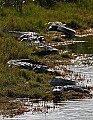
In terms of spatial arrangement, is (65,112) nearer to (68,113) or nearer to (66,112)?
(66,112)

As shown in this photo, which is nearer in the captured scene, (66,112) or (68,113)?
(68,113)

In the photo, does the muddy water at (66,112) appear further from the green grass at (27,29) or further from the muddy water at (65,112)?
the green grass at (27,29)

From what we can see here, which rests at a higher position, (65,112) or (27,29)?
(27,29)

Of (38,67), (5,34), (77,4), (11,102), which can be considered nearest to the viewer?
(11,102)

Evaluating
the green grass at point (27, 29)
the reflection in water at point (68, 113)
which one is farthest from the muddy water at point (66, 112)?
the green grass at point (27, 29)

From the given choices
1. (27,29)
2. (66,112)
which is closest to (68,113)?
(66,112)

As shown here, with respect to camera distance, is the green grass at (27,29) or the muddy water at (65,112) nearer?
the muddy water at (65,112)

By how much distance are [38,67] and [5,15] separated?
60.5 ft

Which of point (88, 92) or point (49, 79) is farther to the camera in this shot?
point (49, 79)

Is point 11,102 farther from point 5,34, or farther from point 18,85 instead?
point 5,34

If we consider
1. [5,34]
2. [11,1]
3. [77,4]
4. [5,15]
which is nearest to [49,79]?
[5,34]

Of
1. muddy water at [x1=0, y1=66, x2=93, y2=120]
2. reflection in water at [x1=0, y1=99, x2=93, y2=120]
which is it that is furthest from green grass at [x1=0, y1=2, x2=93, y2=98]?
reflection in water at [x1=0, y1=99, x2=93, y2=120]

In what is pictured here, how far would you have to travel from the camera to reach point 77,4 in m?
52.6

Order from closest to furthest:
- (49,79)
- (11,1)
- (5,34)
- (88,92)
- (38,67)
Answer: (88,92)
(49,79)
(38,67)
(5,34)
(11,1)
